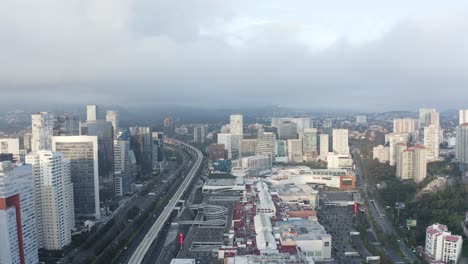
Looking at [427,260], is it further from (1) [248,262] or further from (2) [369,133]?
(2) [369,133]

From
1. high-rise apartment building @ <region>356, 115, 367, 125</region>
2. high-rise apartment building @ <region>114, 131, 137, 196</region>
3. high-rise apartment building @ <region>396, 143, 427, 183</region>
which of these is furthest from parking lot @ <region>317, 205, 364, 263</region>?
high-rise apartment building @ <region>356, 115, 367, 125</region>

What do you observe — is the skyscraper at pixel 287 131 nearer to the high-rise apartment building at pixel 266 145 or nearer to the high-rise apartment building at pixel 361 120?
the high-rise apartment building at pixel 266 145

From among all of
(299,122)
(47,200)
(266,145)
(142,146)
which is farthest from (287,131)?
(47,200)

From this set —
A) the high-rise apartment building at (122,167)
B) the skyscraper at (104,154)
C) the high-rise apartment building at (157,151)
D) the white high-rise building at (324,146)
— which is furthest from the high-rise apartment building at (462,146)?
the skyscraper at (104,154)

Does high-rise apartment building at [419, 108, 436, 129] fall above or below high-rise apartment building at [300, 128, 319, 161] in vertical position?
above

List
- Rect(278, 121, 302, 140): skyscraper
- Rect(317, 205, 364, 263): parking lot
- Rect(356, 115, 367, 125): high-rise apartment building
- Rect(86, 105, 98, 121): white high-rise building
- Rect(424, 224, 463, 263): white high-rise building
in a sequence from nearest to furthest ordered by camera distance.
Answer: Rect(424, 224, 463, 263): white high-rise building, Rect(317, 205, 364, 263): parking lot, Rect(86, 105, 98, 121): white high-rise building, Rect(278, 121, 302, 140): skyscraper, Rect(356, 115, 367, 125): high-rise apartment building

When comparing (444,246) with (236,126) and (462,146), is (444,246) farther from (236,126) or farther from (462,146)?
(236,126)

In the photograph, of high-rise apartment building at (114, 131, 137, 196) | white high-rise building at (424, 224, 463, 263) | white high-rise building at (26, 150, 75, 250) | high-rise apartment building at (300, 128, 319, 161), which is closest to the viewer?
white high-rise building at (424, 224, 463, 263)

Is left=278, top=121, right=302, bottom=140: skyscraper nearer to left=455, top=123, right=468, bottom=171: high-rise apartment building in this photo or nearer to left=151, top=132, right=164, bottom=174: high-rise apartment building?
left=151, top=132, right=164, bottom=174: high-rise apartment building
